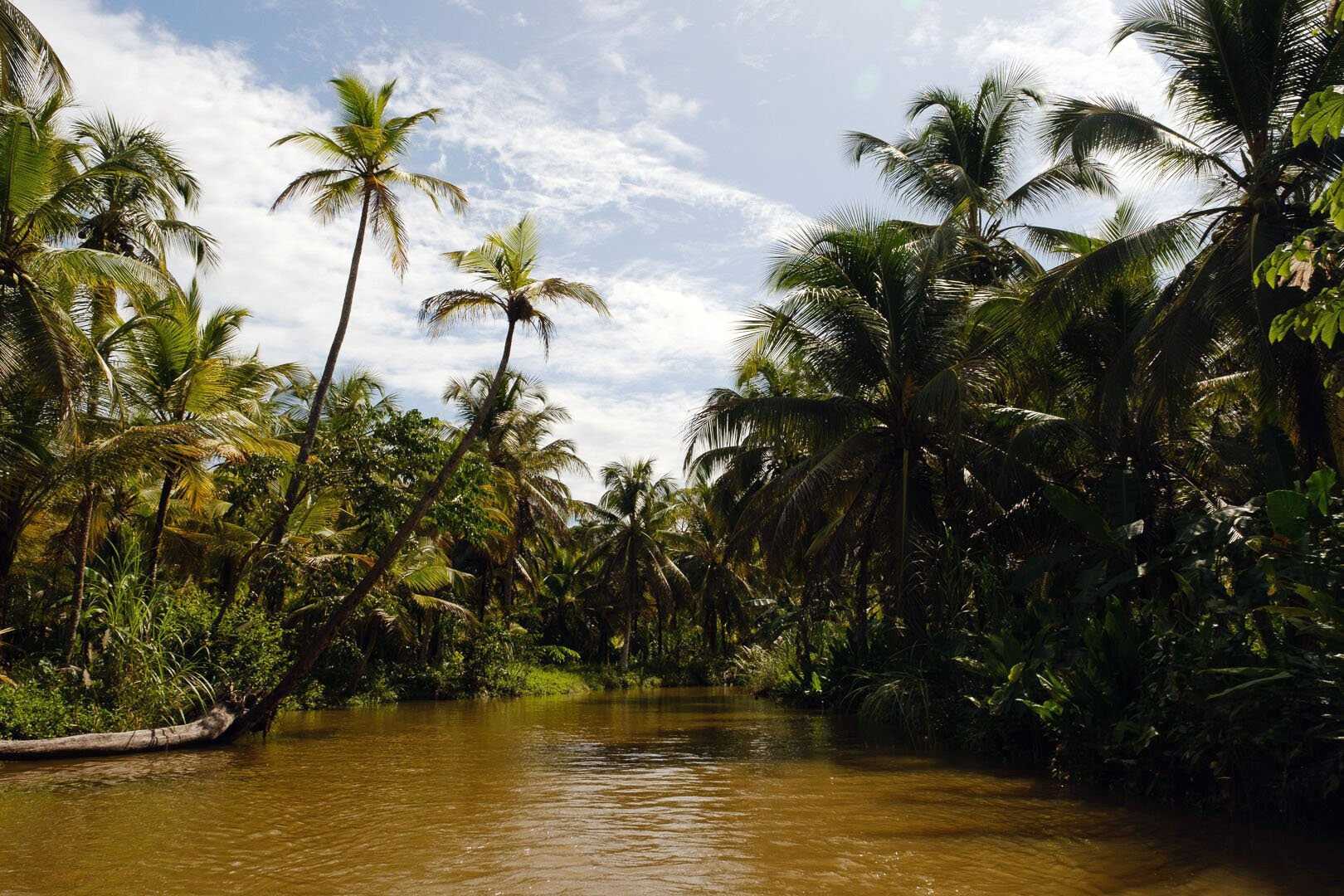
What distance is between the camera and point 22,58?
11.1 m

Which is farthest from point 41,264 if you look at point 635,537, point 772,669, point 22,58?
point 635,537

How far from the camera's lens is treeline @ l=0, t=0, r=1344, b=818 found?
7.88 meters

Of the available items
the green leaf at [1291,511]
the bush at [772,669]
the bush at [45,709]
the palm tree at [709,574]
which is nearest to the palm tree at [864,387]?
the bush at [772,669]

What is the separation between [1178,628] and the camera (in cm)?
838

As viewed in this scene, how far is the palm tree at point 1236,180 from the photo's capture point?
32.1ft

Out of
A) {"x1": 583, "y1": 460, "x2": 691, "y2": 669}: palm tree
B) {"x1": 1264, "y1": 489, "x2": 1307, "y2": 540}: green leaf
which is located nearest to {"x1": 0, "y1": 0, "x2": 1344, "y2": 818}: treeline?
{"x1": 1264, "y1": 489, "x2": 1307, "y2": 540}: green leaf

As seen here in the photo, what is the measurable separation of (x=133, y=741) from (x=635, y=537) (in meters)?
23.8

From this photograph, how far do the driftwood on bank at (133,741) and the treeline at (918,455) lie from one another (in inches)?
17.1

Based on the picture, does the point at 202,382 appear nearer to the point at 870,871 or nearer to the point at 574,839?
the point at 574,839

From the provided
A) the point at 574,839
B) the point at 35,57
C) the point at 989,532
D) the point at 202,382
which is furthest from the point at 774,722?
the point at 35,57

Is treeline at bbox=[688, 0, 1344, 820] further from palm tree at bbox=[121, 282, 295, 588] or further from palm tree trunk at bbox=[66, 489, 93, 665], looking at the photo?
palm tree trunk at bbox=[66, 489, 93, 665]

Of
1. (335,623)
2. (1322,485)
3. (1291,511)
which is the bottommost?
(335,623)

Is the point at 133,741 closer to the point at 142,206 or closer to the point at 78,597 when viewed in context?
the point at 78,597

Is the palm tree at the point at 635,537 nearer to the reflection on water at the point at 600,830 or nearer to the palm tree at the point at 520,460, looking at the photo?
the palm tree at the point at 520,460
